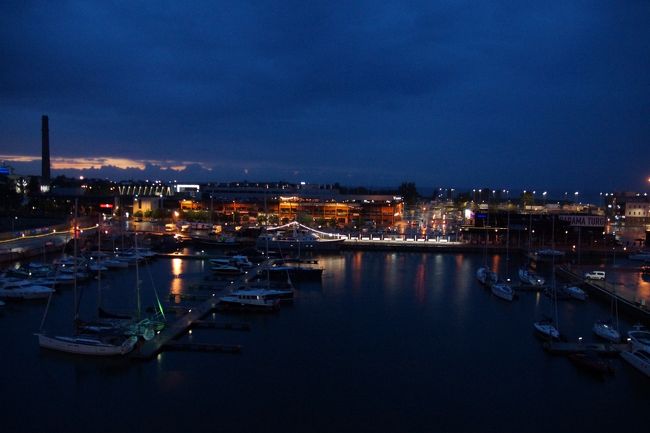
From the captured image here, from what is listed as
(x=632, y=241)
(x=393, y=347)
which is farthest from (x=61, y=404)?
(x=632, y=241)

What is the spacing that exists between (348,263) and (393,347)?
22.7ft

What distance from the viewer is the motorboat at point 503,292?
30.8 ft

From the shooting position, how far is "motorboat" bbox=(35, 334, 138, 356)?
6.10 metres

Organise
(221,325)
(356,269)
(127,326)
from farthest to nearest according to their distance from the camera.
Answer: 1. (356,269)
2. (221,325)
3. (127,326)

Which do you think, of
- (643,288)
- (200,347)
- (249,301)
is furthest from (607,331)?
(200,347)

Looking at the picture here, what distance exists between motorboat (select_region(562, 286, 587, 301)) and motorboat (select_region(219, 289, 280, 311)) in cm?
513

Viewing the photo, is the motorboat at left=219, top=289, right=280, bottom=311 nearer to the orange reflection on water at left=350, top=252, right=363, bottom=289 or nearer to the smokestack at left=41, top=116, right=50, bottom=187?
the orange reflection on water at left=350, top=252, right=363, bottom=289

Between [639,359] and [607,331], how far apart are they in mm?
1051

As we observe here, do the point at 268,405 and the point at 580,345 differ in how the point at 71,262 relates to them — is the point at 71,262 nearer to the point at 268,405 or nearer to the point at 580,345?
the point at 268,405

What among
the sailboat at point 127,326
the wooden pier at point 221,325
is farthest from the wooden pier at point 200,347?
A: the wooden pier at point 221,325

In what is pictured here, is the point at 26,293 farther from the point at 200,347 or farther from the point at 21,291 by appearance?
the point at 200,347

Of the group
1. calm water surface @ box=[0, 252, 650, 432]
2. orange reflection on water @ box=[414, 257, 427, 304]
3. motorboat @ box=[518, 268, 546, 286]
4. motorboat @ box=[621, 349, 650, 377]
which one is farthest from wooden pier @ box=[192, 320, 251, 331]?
motorboat @ box=[518, 268, 546, 286]

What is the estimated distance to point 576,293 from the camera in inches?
373

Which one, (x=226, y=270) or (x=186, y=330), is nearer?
(x=186, y=330)
